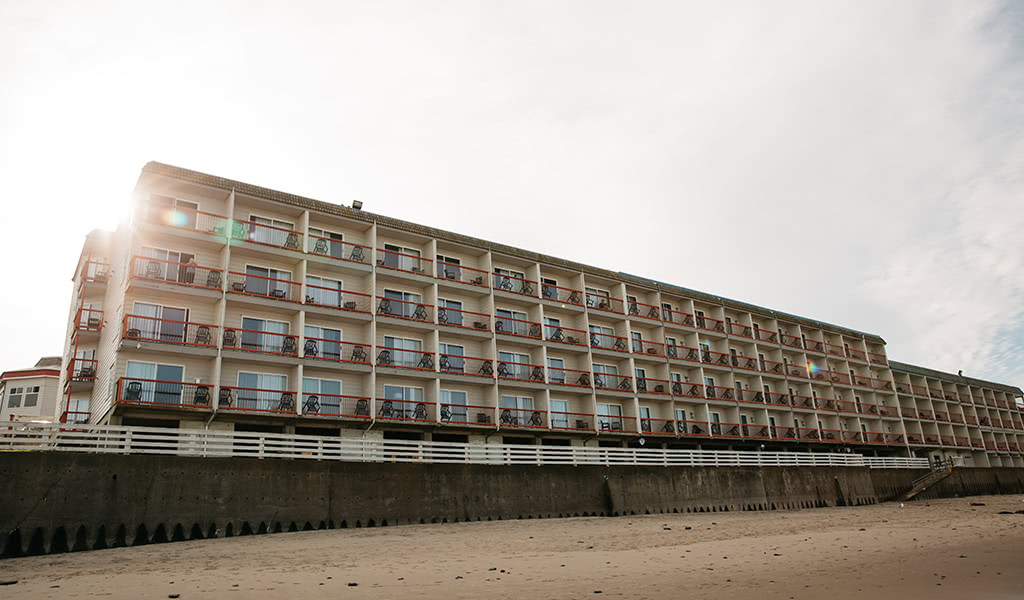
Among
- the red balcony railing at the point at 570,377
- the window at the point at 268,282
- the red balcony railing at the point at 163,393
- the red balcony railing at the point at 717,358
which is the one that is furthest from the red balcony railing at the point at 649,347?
the red balcony railing at the point at 163,393

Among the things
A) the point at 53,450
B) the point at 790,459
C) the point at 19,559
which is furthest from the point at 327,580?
the point at 790,459

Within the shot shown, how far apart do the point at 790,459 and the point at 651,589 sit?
36.1 metres

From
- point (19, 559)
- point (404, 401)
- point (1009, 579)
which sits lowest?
point (1009, 579)

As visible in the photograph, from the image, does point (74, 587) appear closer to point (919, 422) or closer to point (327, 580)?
point (327, 580)

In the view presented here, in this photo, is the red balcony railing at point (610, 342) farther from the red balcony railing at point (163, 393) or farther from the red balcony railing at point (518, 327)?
the red balcony railing at point (163, 393)

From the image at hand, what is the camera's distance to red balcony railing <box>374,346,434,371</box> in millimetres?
31672

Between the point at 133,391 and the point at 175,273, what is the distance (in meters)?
5.04

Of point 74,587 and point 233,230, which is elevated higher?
point 233,230

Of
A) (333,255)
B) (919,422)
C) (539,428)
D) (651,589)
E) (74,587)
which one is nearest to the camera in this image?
(651,589)

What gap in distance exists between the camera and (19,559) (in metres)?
15.8

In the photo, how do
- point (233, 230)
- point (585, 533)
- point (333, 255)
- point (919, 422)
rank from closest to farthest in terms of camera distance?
point (585, 533)
point (233, 230)
point (333, 255)
point (919, 422)

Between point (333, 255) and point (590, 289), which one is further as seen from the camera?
point (590, 289)

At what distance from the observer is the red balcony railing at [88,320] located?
30.9 m

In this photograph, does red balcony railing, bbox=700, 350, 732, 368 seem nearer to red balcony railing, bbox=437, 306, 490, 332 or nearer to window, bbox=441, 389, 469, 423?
red balcony railing, bbox=437, 306, 490, 332
